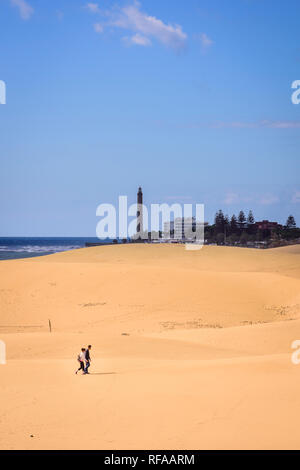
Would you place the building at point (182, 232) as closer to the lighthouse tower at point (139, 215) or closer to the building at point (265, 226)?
the building at point (265, 226)

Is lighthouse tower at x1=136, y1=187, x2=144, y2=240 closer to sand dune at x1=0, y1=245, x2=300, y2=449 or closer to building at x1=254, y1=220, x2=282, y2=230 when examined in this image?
building at x1=254, y1=220, x2=282, y2=230

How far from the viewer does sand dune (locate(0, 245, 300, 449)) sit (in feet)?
34.3

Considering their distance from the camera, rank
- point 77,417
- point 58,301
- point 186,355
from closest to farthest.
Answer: point 77,417 < point 186,355 < point 58,301

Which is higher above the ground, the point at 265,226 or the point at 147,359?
the point at 265,226

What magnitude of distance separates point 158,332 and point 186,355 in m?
6.67

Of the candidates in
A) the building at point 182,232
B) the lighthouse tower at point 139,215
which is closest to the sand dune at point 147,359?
the lighthouse tower at point 139,215

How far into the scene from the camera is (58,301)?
34750 millimetres

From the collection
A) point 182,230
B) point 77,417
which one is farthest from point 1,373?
point 182,230

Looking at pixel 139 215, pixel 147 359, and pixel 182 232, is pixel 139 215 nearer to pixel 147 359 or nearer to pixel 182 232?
pixel 182 232

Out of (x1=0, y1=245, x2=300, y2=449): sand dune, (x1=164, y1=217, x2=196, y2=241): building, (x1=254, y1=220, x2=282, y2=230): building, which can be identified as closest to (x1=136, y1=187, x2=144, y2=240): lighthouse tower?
(x1=254, y1=220, x2=282, y2=230): building

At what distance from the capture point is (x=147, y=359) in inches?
736

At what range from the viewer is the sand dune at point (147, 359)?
10.5 meters

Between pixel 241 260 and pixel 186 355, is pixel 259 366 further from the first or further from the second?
pixel 241 260

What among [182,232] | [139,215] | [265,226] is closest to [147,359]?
[139,215]
